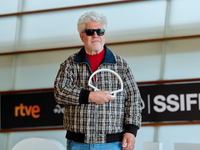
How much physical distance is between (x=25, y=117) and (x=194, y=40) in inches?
75.4

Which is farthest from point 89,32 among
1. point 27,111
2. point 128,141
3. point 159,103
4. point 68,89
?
point 27,111

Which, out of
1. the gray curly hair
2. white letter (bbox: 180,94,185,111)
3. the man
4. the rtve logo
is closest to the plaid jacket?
the man

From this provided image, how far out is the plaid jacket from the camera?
165 centimetres

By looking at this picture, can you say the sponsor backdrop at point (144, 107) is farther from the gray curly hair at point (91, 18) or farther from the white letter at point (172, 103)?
the gray curly hair at point (91, 18)

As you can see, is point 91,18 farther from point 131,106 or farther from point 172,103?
point 172,103

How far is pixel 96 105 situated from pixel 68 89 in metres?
0.15

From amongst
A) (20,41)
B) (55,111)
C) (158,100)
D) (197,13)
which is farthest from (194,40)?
(20,41)

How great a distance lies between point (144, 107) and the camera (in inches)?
138

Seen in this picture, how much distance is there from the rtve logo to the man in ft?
7.20

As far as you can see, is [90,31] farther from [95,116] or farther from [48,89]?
[48,89]

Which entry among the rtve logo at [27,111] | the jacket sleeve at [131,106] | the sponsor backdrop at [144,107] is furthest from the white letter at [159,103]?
the jacket sleeve at [131,106]

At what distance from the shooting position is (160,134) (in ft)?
11.3

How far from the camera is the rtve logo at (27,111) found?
388 cm

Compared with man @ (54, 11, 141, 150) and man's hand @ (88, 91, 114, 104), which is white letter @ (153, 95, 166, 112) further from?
man's hand @ (88, 91, 114, 104)
